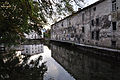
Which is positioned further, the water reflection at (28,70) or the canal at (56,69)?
the canal at (56,69)

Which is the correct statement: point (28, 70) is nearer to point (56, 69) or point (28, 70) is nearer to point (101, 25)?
point (56, 69)

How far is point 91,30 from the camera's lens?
19344 mm

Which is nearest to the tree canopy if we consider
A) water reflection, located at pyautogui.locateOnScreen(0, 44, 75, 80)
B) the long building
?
water reflection, located at pyautogui.locateOnScreen(0, 44, 75, 80)

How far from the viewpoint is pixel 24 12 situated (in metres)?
4.21

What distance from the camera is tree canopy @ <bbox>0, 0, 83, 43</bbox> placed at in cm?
407

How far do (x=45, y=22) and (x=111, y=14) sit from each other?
11969 millimetres

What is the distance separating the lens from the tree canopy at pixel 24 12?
407cm

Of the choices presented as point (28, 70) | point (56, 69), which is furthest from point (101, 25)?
point (28, 70)

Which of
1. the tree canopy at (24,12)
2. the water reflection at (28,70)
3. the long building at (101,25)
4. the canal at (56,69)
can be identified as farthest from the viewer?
the long building at (101,25)

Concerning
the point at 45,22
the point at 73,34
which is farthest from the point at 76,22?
the point at 45,22

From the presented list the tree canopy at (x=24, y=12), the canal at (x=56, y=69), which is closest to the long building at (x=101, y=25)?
the canal at (x=56, y=69)

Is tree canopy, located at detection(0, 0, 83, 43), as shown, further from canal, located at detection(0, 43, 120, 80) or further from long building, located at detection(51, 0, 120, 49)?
long building, located at detection(51, 0, 120, 49)

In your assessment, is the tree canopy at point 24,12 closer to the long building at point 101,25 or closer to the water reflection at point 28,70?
the water reflection at point 28,70

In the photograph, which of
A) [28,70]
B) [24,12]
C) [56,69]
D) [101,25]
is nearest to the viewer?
[24,12]
